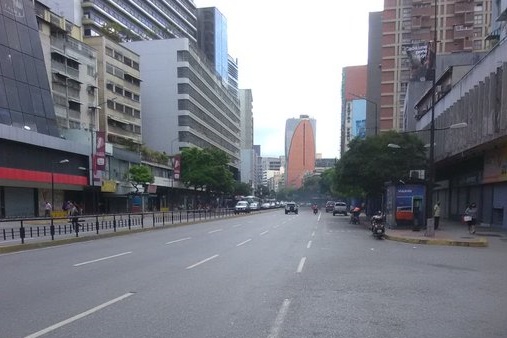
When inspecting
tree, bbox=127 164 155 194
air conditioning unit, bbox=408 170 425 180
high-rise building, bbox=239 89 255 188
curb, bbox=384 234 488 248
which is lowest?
curb, bbox=384 234 488 248

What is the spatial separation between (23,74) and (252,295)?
50.4 m

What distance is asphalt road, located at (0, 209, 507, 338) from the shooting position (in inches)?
262

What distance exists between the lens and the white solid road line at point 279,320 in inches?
250

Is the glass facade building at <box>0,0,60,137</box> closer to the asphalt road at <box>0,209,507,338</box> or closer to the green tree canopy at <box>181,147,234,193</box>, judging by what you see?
the green tree canopy at <box>181,147,234,193</box>

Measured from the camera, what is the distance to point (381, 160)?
35.6 metres

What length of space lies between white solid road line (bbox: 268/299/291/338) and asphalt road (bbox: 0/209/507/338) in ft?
0.09

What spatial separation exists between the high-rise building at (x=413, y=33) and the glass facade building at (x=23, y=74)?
64916 mm

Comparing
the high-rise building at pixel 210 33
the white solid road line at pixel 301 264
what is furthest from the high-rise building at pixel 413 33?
the white solid road line at pixel 301 264

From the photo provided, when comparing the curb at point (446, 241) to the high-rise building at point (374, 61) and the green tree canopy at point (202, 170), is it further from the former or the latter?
the high-rise building at point (374, 61)

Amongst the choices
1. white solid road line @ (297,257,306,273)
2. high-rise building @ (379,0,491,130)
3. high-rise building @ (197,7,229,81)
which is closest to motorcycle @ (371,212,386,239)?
white solid road line @ (297,257,306,273)

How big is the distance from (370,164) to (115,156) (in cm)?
3842

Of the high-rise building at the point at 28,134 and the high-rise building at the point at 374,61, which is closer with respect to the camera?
the high-rise building at the point at 28,134

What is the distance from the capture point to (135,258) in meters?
14.8

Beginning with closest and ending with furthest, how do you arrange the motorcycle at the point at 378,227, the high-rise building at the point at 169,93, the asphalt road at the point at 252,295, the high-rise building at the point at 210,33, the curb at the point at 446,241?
1. the asphalt road at the point at 252,295
2. the curb at the point at 446,241
3. the motorcycle at the point at 378,227
4. the high-rise building at the point at 169,93
5. the high-rise building at the point at 210,33
